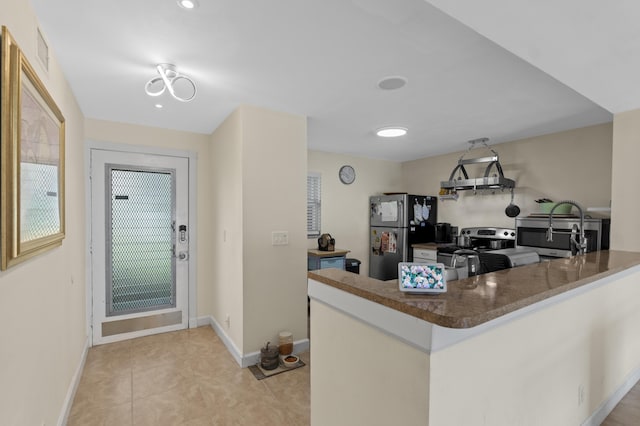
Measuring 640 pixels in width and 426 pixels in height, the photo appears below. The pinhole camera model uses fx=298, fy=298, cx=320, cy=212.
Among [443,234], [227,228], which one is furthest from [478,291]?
[443,234]

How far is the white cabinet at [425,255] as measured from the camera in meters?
4.33

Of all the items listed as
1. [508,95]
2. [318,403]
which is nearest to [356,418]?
[318,403]

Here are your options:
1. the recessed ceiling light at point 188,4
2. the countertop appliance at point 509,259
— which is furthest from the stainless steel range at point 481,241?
the recessed ceiling light at point 188,4

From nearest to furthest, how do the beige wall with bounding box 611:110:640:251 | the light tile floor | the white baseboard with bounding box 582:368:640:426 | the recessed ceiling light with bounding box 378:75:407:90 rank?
the white baseboard with bounding box 582:368:640:426 → the light tile floor → the recessed ceiling light with bounding box 378:75:407:90 → the beige wall with bounding box 611:110:640:251

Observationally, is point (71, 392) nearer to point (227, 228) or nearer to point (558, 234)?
point (227, 228)

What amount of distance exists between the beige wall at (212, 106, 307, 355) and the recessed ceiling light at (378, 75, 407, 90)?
947mm

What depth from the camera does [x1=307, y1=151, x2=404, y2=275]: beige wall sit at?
16.0 feet

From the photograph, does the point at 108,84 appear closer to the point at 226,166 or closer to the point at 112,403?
the point at 226,166

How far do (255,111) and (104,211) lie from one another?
198cm

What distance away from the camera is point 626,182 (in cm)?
243

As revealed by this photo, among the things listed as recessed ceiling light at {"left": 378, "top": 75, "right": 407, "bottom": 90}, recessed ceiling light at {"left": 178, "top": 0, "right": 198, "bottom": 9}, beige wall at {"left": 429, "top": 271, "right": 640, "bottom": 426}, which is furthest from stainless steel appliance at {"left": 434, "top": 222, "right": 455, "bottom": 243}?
recessed ceiling light at {"left": 178, "top": 0, "right": 198, "bottom": 9}

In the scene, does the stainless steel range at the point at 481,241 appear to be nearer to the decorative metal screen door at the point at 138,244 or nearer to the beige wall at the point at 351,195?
the beige wall at the point at 351,195

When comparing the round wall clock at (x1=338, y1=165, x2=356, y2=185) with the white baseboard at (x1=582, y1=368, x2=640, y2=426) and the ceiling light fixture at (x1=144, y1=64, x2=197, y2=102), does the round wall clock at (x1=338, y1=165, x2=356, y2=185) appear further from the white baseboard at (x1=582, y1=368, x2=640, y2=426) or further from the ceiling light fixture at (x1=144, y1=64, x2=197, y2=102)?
the white baseboard at (x1=582, y1=368, x2=640, y2=426)

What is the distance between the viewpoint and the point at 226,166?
121 inches
